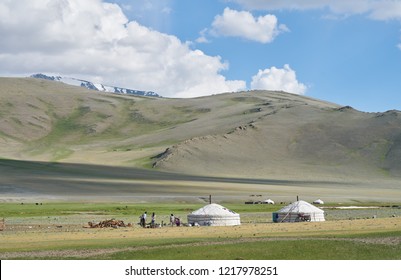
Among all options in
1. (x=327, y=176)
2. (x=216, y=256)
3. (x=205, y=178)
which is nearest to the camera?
(x=216, y=256)

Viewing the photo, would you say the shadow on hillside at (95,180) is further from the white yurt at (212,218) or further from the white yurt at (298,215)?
the white yurt at (212,218)

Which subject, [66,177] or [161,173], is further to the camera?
[161,173]

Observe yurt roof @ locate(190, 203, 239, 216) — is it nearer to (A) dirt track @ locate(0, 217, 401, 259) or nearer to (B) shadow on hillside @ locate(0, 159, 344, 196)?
(A) dirt track @ locate(0, 217, 401, 259)

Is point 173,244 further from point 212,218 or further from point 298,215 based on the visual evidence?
Answer: point 298,215

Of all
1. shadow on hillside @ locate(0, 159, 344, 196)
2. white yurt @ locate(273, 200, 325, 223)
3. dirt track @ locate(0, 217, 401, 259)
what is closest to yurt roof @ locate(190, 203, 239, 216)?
dirt track @ locate(0, 217, 401, 259)

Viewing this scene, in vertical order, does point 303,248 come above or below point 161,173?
below

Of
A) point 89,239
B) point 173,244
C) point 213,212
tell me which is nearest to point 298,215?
point 213,212

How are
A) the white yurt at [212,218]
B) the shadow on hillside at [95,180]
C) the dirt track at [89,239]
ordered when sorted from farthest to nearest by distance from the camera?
1. the shadow on hillside at [95,180]
2. the white yurt at [212,218]
3. the dirt track at [89,239]

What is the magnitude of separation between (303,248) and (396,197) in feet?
353

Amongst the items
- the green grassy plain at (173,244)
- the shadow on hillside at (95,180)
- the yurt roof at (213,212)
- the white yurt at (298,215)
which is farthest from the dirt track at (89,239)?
the shadow on hillside at (95,180)

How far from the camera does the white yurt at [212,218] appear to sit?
69.8 metres
